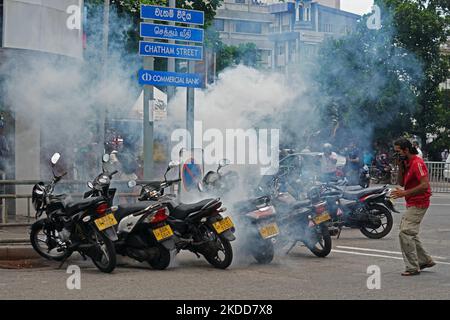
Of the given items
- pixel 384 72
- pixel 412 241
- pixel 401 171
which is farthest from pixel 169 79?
pixel 384 72

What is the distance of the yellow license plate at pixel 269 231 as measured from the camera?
35.9ft

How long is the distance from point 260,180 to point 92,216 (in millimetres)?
4815

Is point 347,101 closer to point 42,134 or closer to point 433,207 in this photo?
point 433,207

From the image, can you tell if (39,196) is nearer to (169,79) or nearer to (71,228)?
(71,228)

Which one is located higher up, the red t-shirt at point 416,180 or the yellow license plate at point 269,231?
the red t-shirt at point 416,180

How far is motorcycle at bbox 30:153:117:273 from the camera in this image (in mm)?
10125

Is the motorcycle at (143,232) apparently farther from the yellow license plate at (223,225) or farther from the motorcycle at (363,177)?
the motorcycle at (363,177)

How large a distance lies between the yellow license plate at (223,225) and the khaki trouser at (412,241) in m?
2.11

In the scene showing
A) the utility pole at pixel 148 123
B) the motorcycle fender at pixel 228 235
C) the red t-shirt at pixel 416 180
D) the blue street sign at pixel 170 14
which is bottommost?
the motorcycle fender at pixel 228 235

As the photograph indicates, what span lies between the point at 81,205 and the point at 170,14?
5.19 meters

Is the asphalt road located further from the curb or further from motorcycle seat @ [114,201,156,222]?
motorcycle seat @ [114,201,156,222]

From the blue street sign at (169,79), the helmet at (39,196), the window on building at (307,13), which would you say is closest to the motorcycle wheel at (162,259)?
the helmet at (39,196)
